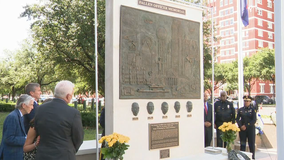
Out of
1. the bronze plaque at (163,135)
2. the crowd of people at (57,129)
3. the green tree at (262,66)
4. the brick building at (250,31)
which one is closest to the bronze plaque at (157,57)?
the bronze plaque at (163,135)

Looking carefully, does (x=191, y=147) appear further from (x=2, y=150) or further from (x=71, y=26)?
(x=71, y=26)

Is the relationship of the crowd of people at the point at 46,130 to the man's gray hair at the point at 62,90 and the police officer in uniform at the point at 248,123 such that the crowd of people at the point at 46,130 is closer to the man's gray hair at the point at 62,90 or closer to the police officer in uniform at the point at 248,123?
the man's gray hair at the point at 62,90

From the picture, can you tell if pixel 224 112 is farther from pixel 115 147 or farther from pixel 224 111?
pixel 115 147

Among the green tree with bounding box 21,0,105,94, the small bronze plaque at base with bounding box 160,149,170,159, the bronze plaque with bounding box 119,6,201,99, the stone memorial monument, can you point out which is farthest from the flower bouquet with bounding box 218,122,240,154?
the green tree with bounding box 21,0,105,94

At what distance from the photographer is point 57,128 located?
11.0 ft

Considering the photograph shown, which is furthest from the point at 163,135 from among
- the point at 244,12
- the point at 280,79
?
the point at 244,12

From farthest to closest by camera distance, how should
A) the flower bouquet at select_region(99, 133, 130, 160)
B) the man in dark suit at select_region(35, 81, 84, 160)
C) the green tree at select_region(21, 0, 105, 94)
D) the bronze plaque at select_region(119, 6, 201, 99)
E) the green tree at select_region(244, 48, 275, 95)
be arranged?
the green tree at select_region(244, 48, 275, 95)
the green tree at select_region(21, 0, 105, 94)
the bronze plaque at select_region(119, 6, 201, 99)
the flower bouquet at select_region(99, 133, 130, 160)
the man in dark suit at select_region(35, 81, 84, 160)

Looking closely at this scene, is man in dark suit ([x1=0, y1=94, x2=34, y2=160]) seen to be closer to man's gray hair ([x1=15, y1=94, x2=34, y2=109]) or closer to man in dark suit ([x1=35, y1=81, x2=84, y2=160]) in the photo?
man's gray hair ([x1=15, y1=94, x2=34, y2=109])

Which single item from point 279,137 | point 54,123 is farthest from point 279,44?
point 54,123

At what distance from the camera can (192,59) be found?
738 cm

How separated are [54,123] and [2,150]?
141 centimetres

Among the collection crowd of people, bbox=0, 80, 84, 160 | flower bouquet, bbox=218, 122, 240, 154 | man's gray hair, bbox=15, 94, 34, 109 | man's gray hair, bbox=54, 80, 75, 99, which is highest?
man's gray hair, bbox=54, 80, 75, 99

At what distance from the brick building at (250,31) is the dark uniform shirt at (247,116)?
37.1 metres

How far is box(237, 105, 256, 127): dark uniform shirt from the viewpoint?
8.43 metres
